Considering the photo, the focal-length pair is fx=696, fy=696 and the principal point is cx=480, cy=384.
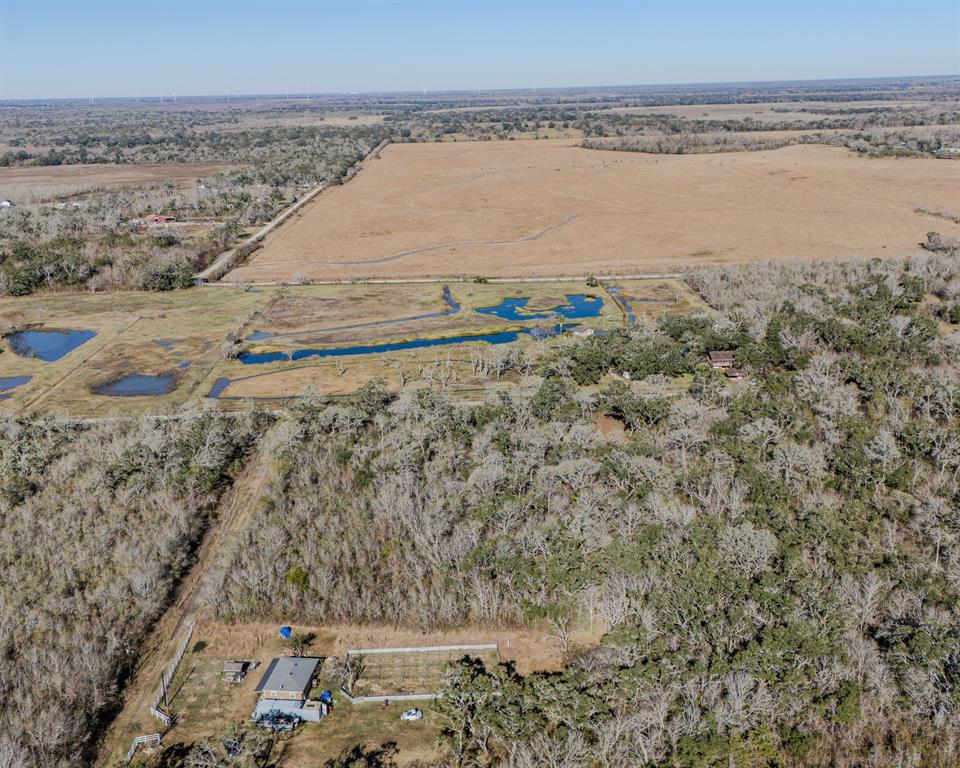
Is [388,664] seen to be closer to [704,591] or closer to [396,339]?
[704,591]

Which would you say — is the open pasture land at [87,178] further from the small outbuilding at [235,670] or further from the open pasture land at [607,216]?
the small outbuilding at [235,670]

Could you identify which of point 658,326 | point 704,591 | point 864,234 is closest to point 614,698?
point 704,591

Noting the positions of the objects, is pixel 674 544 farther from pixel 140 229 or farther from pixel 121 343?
pixel 140 229

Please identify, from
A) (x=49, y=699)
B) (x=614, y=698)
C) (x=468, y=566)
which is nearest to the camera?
(x=614, y=698)

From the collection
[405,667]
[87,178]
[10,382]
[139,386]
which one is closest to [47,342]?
[10,382]

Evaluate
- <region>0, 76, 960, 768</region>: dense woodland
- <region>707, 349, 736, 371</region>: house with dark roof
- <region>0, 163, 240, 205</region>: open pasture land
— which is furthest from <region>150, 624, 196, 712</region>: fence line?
<region>0, 163, 240, 205</region>: open pasture land

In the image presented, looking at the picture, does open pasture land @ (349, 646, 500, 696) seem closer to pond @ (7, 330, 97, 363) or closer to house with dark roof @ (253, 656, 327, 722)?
house with dark roof @ (253, 656, 327, 722)
